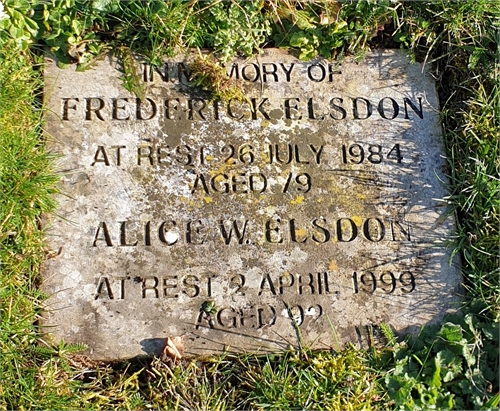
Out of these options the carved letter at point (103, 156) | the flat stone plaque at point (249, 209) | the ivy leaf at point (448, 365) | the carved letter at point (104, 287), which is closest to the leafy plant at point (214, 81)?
the flat stone plaque at point (249, 209)

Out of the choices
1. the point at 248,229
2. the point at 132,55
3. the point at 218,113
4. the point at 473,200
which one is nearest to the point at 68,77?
the point at 132,55

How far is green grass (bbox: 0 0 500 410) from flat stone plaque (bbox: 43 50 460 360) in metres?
0.09

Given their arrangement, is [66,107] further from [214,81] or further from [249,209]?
[249,209]

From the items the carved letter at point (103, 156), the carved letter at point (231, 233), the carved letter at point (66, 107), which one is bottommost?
the carved letter at point (231, 233)

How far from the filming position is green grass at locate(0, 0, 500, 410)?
9.44 ft

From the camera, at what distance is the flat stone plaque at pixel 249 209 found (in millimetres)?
2967

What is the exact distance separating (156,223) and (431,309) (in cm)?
136

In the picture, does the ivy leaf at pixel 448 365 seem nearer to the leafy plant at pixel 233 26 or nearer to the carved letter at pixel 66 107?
the leafy plant at pixel 233 26

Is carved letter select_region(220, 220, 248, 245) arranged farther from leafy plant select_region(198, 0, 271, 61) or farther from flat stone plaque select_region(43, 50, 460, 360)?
leafy plant select_region(198, 0, 271, 61)

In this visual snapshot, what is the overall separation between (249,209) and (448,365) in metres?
1.15

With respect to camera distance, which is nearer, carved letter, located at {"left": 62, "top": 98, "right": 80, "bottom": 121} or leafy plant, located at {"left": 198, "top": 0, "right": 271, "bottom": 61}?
carved letter, located at {"left": 62, "top": 98, "right": 80, "bottom": 121}

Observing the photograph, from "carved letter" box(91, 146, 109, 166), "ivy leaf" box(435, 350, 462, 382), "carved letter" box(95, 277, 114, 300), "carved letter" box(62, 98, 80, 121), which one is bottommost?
"ivy leaf" box(435, 350, 462, 382)

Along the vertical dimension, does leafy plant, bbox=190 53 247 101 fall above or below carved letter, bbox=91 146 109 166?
above

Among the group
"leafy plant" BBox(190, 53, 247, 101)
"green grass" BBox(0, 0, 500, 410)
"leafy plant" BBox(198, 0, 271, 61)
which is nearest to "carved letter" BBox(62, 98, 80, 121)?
"green grass" BBox(0, 0, 500, 410)
